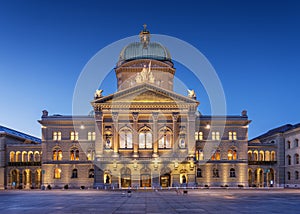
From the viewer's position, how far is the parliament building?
96.9 meters

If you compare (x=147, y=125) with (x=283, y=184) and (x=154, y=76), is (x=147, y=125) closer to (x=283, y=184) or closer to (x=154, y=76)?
(x=154, y=76)

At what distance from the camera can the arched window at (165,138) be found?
9906 centimetres

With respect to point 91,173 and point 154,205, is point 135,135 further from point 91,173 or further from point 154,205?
Result: point 154,205

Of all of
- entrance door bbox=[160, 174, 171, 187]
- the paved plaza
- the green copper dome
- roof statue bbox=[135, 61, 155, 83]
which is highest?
the green copper dome

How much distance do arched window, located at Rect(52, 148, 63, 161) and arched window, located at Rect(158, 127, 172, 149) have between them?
24194 mm

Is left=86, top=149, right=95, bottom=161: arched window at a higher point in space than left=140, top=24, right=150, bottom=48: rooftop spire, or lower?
lower

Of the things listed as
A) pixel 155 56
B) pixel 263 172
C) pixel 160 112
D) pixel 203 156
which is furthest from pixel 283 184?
pixel 155 56

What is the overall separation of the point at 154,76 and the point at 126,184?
29937mm

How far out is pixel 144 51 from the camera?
381 ft

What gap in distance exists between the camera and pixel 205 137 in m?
106

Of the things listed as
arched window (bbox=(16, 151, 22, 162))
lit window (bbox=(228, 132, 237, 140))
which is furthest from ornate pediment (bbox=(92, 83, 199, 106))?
arched window (bbox=(16, 151, 22, 162))

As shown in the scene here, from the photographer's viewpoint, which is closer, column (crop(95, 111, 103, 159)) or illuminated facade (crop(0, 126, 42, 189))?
column (crop(95, 111, 103, 159))

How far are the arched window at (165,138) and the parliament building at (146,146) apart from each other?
0.23 meters

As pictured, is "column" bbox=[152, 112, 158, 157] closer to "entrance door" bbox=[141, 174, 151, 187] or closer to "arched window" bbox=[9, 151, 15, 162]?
"entrance door" bbox=[141, 174, 151, 187]
